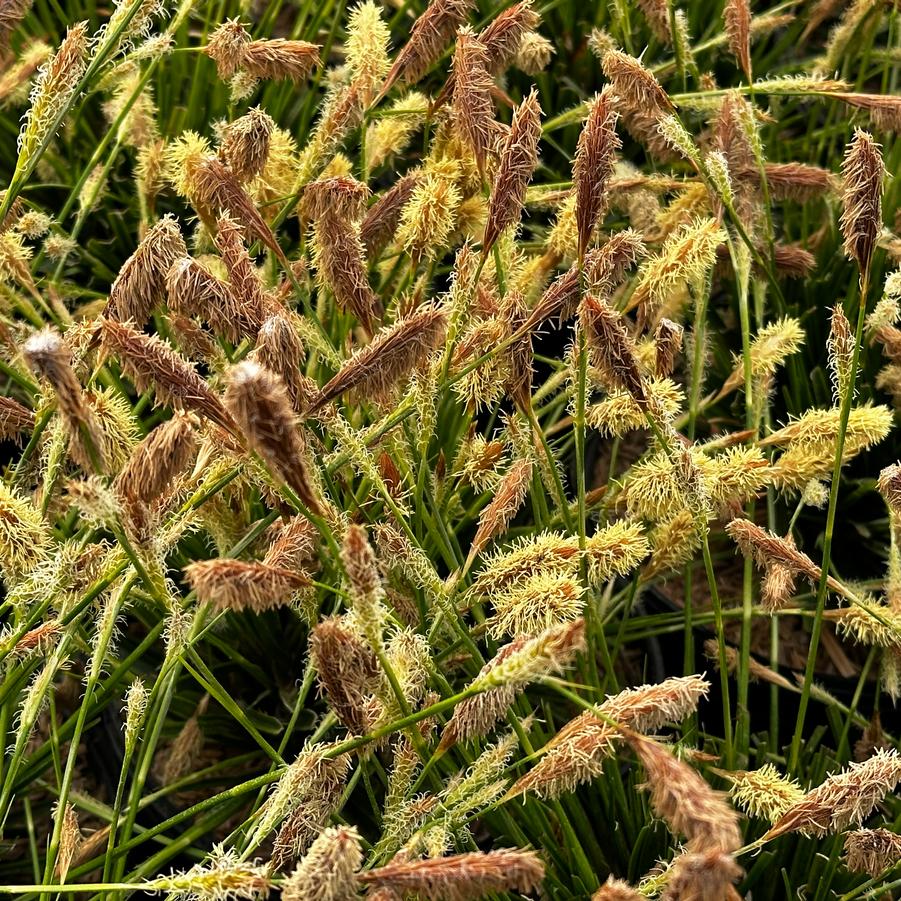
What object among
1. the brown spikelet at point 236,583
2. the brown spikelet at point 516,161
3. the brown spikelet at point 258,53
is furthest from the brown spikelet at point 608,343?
the brown spikelet at point 258,53

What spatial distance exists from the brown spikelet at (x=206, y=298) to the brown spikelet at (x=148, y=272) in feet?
0.08

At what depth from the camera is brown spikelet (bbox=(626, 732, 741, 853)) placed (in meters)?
0.74

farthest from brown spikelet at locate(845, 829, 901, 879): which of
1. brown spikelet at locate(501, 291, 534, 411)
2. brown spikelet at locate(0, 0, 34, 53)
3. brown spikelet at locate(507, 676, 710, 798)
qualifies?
brown spikelet at locate(0, 0, 34, 53)

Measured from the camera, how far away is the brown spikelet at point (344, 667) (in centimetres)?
91

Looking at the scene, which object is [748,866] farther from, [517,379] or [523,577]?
[517,379]

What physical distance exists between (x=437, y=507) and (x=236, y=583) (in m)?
0.49

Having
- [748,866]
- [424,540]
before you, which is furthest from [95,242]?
[748,866]

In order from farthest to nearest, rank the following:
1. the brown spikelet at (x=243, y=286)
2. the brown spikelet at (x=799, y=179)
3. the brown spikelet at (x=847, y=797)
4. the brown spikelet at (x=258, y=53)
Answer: the brown spikelet at (x=799, y=179) → the brown spikelet at (x=258, y=53) → the brown spikelet at (x=243, y=286) → the brown spikelet at (x=847, y=797)

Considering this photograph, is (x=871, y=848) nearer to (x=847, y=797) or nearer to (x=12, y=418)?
(x=847, y=797)

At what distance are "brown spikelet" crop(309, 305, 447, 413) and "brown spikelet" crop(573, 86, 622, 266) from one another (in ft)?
0.57

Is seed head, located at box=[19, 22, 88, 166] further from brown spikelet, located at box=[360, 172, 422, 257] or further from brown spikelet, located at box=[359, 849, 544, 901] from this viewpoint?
brown spikelet, located at box=[359, 849, 544, 901]

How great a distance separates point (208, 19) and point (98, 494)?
4.97ft

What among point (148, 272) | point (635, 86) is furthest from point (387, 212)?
point (148, 272)

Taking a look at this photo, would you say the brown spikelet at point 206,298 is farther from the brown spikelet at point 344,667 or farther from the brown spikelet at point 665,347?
the brown spikelet at point 665,347
